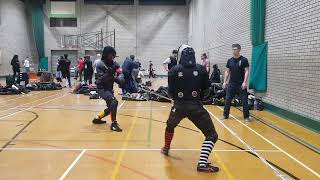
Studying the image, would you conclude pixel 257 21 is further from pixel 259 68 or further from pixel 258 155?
pixel 258 155

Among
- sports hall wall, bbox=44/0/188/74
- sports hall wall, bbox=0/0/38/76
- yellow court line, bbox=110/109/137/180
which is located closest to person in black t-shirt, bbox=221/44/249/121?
yellow court line, bbox=110/109/137/180

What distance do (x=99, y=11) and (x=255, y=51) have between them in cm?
2807

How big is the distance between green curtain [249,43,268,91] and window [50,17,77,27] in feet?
93.6

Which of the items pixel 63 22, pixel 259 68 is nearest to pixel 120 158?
pixel 259 68

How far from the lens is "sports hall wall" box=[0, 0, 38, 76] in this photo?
32.8m

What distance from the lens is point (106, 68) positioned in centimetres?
932

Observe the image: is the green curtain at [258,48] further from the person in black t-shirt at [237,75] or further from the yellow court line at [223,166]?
the yellow court line at [223,166]

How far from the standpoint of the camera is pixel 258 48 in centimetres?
1341

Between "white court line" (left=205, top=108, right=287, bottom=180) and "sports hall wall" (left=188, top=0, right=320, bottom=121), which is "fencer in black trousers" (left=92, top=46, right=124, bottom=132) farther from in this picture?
"sports hall wall" (left=188, top=0, right=320, bottom=121)

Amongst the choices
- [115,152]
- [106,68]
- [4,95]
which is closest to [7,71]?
[4,95]

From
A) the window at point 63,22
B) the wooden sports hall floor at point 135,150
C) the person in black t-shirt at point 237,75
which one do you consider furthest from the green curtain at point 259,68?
the window at point 63,22

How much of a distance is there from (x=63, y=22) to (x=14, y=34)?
5.84m

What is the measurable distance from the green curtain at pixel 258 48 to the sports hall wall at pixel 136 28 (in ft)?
85.7

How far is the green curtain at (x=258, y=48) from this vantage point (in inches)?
513
